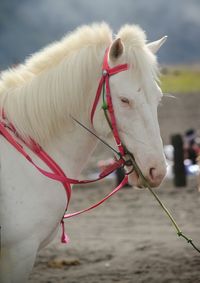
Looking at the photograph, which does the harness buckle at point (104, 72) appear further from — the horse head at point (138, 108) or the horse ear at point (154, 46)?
the horse ear at point (154, 46)

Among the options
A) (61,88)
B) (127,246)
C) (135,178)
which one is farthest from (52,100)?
(127,246)

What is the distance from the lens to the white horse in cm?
364

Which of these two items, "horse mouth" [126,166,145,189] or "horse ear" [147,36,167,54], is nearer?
"horse mouth" [126,166,145,189]

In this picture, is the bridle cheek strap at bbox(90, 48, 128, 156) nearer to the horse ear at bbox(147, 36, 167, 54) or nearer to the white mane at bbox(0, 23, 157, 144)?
the white mane at bbox(0, 23, 157, 144)

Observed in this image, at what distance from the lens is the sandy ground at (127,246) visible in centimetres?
654

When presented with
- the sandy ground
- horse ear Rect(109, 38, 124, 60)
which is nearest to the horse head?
horse ear Rect(109, 38, 124, 60)

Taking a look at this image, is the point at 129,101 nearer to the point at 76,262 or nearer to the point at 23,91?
the point at 23,91

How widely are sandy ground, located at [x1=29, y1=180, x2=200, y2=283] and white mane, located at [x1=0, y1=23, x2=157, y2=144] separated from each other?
292 centimetres

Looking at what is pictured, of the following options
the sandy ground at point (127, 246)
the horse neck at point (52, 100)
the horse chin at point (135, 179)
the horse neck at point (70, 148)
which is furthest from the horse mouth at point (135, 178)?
the sandy ground at point (127, 246)

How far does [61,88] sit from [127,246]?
446cm

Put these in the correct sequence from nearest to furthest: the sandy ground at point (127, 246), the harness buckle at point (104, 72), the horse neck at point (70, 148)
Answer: the harness buckle at point (104, 72)
the horse neck at point (70, 148)
the sandy ground at point (127, 246)

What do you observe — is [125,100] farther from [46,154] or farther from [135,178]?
[46,154]

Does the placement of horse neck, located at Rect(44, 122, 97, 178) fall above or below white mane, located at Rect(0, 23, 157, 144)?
below

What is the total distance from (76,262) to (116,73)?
3884 mm
